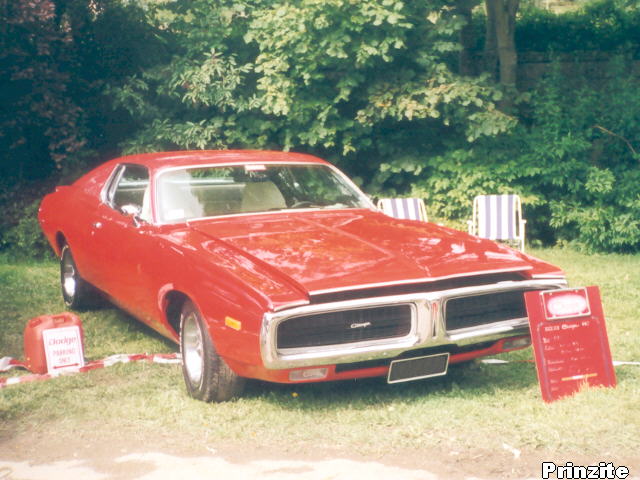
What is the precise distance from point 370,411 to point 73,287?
3.94 metres

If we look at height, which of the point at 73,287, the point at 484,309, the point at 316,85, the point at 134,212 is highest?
the point at 316,85

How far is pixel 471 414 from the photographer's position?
15.3 feet

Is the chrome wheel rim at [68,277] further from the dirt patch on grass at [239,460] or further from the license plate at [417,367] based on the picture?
the license plate at [417,367]

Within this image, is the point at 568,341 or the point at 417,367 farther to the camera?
the point at 568,341

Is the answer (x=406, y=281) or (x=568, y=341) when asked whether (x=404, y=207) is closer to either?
(x=568, y=341)

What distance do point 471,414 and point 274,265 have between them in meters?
1.37

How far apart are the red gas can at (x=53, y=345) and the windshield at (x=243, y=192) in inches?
40.7

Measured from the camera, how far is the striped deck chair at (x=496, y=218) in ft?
33.0

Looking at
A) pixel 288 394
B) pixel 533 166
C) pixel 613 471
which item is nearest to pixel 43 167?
pixel 533 166

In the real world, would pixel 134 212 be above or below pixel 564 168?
above

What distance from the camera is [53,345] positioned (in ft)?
19.0

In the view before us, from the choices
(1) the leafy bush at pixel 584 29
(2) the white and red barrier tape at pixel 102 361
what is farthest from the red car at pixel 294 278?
(1) the leafy bush at pixel 584 29

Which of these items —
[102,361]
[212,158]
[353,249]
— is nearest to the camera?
[353,249]

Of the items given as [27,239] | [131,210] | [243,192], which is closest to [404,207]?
[243,192]
